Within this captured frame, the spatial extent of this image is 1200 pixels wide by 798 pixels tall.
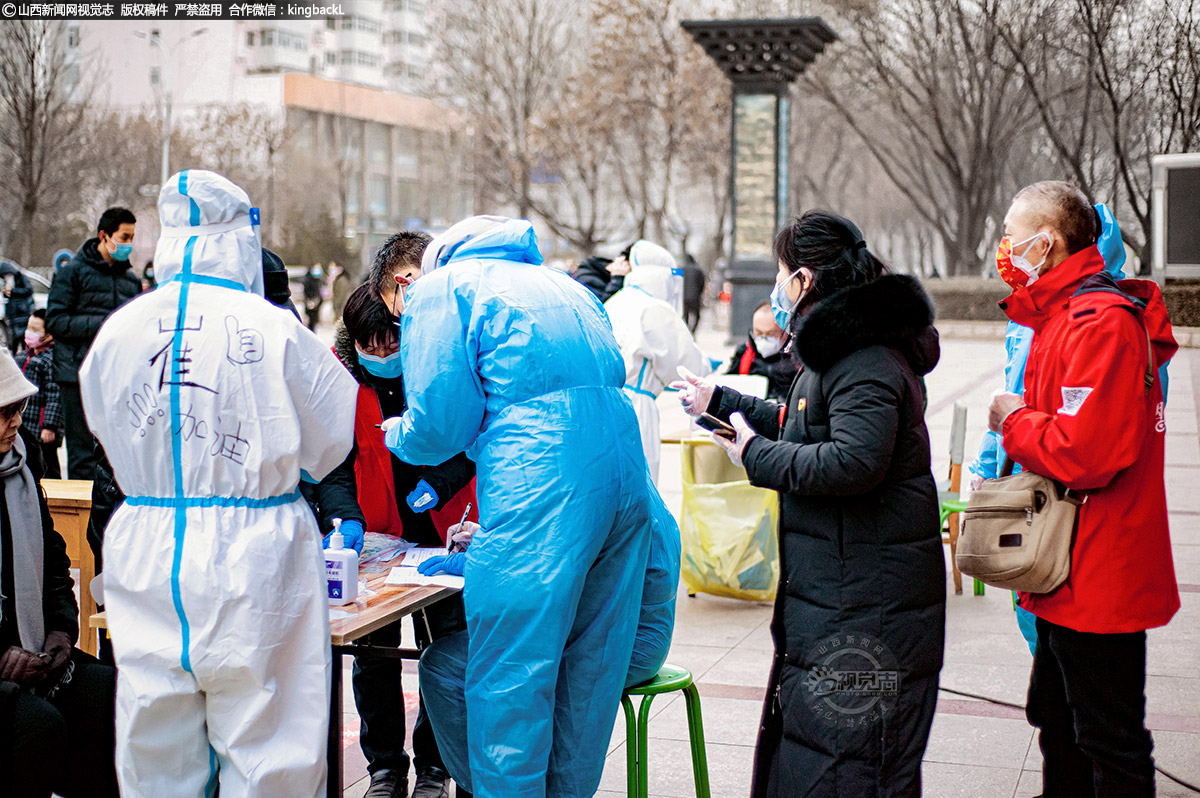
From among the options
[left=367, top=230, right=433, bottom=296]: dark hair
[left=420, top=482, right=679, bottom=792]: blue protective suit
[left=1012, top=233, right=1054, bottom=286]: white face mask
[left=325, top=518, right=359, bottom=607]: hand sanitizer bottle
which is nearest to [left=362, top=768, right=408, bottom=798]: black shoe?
[left=420, top=482, right=679, bottom=792]: blue protective suit

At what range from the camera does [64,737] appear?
3096 millimetres

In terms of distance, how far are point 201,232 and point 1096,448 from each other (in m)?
2.12

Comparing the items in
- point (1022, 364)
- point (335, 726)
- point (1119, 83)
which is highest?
point (1119, 83)

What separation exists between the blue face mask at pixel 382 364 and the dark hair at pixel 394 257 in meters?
0.22

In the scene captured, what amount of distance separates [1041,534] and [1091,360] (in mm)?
434

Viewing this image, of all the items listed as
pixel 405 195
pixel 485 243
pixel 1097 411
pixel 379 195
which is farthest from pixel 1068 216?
pixel 379 195

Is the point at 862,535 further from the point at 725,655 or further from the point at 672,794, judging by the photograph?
the point at 725,655

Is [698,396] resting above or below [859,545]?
above

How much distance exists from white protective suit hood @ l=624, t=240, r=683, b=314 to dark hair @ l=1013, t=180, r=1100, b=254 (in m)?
3.35

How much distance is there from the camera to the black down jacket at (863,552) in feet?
9.15

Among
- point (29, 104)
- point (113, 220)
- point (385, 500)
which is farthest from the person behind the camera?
point (29, 104)

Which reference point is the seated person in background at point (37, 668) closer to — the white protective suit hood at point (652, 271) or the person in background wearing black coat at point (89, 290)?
the white protective suit hood at point (652, 271)

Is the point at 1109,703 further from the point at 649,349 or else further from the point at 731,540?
the point at 649,349

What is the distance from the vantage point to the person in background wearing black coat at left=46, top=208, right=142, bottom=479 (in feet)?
25.0
